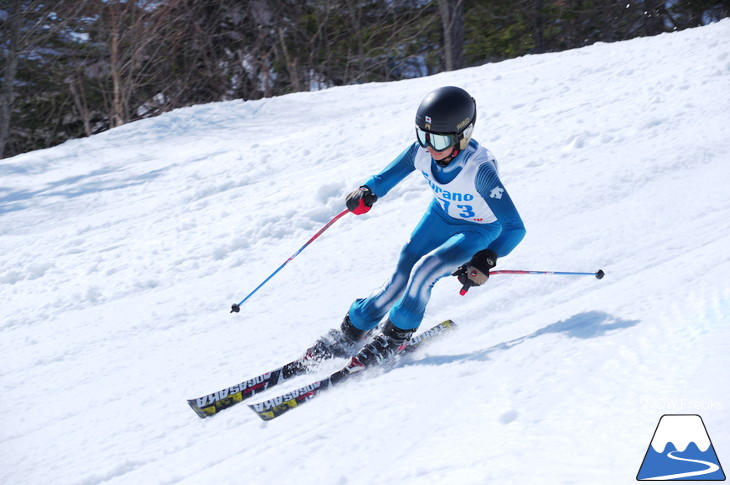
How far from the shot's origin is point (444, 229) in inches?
147

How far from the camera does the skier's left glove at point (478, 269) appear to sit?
10.5 feet

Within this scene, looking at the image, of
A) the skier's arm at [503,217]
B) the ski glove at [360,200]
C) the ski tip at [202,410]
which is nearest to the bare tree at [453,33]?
the ski glove at [360,200]

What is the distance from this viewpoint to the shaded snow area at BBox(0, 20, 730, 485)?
8.56 ft

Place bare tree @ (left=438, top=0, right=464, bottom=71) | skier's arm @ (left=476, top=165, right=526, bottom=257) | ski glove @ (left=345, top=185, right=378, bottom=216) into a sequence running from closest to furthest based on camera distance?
skier's arm @ (left=476, top=165, right=526, bottom=257), ski glove @ (left=345, top=185, right=378, bottom=216), bare tree @ (left=438, top=0, right=464, bottom=71)

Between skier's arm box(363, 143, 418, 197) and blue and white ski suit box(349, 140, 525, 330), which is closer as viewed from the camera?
blue and white ski suit box(349, 140, 525, 330)

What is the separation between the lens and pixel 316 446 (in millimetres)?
2814

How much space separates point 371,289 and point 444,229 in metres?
0.95

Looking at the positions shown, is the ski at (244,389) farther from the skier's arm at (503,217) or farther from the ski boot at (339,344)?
the skier's arm at (503,217)

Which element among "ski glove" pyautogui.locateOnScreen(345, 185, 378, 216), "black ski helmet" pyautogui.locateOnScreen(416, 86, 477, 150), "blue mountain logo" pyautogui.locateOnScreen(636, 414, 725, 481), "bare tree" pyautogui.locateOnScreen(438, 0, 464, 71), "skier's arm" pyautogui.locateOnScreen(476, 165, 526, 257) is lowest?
"blue mountain logo" pyautogui.locateOnScreen(636, 414, 725, 481)

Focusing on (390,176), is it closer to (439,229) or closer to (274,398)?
(439,229)

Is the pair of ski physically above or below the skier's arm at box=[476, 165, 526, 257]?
below

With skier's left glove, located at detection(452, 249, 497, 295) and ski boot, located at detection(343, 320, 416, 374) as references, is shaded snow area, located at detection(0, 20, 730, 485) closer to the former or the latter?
ski boot, located at detection(343, 320, 416, 374)

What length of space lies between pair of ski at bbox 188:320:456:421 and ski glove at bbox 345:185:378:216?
84 centimetres

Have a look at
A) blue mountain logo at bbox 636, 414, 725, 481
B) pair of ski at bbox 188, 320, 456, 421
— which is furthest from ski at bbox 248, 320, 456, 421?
blue mountain logo at bbox 636, 414, 725, 481
